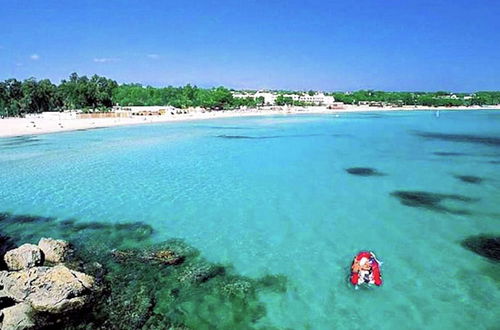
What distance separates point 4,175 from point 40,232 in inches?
696

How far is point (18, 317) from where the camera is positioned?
10242 millimetres

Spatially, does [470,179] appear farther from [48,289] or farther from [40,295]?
[40,295]

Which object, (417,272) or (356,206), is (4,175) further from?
(417,272)

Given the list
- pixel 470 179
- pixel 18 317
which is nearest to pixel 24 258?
pixel 18 317

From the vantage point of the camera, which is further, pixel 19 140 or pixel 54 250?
pixel 19 140

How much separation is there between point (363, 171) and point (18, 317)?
1104 inches

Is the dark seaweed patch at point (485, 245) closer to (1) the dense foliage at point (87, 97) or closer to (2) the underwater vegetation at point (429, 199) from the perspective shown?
(2) the underwater vegetation at point (429, 199)

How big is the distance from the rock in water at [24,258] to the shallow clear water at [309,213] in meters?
5.23

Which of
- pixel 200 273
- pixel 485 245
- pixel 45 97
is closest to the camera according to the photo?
pixel 200 273

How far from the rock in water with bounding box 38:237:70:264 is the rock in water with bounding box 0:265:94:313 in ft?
7.81

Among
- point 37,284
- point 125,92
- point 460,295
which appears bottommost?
point 460,295

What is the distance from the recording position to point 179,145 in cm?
5159

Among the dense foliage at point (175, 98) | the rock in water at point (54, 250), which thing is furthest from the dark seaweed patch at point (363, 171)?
the dense foliage at point (175, 98)

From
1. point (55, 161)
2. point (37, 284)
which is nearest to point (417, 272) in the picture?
point (37, 284)
